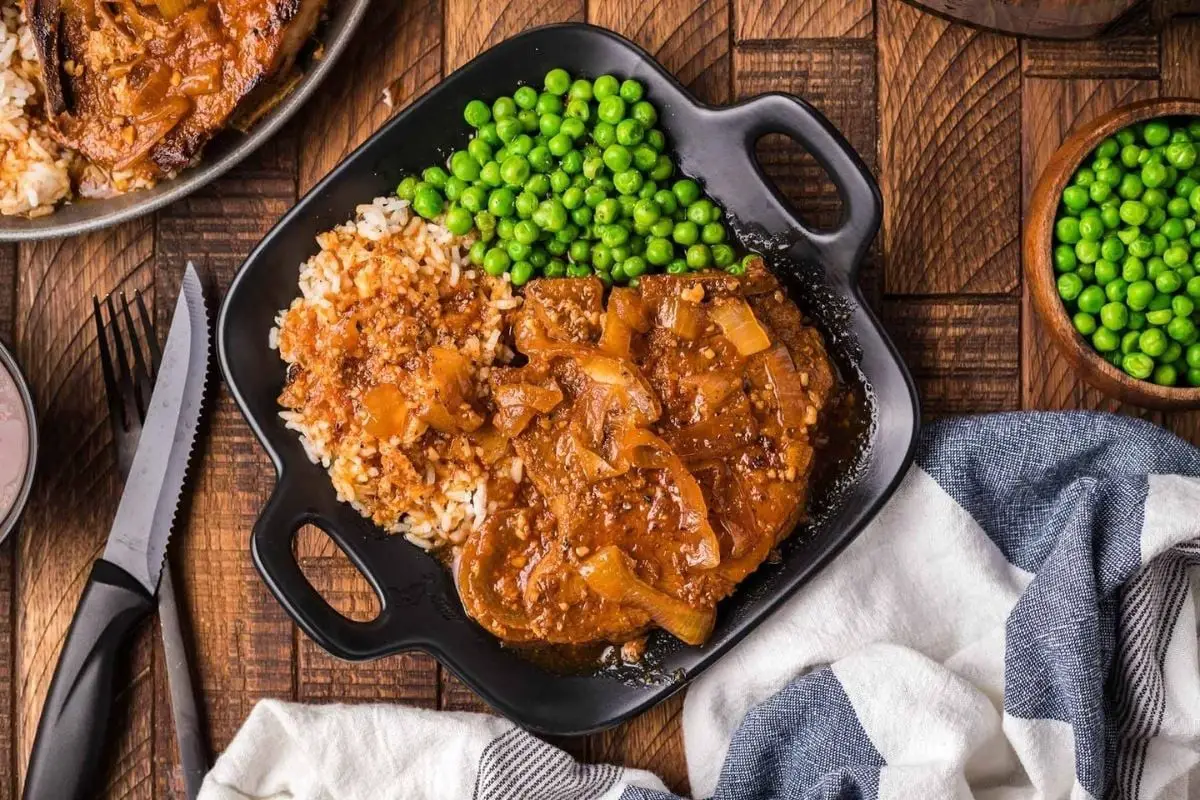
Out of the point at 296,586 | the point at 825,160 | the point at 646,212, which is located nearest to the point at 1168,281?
the point at 825,160

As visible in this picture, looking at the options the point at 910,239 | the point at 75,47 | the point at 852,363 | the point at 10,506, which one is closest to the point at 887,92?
the point at 910,239

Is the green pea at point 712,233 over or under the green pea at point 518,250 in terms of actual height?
over

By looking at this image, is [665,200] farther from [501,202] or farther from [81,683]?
[81,683]

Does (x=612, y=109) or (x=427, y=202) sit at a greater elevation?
(x=612, y=109)

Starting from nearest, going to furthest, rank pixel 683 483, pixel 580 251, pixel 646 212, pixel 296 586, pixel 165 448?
pixel 683 483 < pixel 296 586 < pixel 646 212 < pixel 580 251 < pixel 165 448

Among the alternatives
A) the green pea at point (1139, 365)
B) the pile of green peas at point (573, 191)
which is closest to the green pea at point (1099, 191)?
the green pea at point (1139, 365)

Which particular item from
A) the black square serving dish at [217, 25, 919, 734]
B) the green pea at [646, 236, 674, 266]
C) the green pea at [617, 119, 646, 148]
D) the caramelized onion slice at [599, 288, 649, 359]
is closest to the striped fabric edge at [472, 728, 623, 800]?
the black square serving dish at [217, 25, 919, 734]

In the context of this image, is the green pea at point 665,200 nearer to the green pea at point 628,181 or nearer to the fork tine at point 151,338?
the green pea at point 628,181
